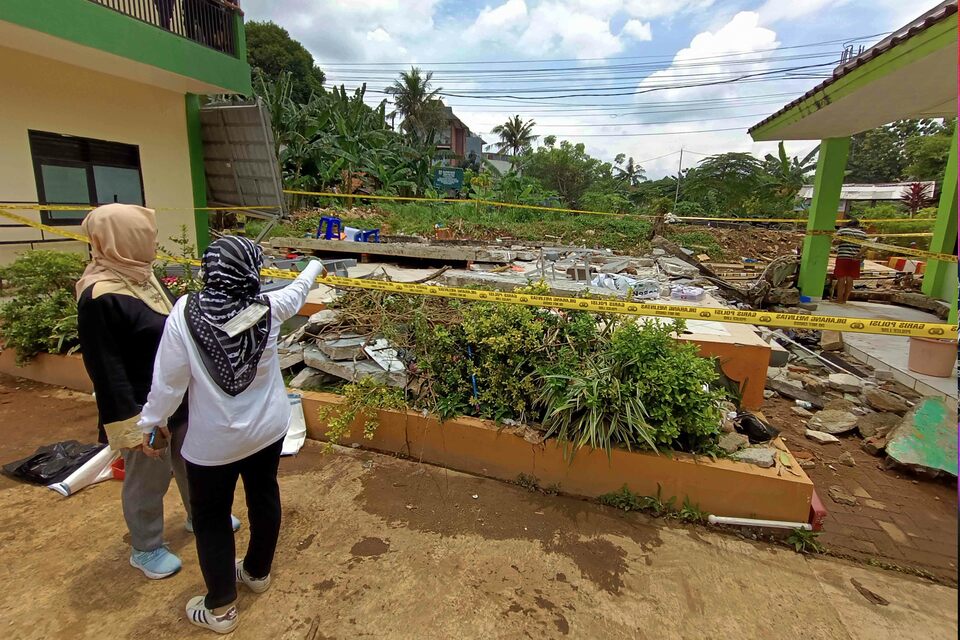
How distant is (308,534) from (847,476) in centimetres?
378

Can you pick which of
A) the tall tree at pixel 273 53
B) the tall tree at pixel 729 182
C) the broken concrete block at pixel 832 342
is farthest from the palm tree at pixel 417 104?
the broken concrete block at pixel 832 342

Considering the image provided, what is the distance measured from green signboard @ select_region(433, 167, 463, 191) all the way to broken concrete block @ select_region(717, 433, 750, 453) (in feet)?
61.1

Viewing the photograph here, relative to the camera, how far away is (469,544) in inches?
98.2

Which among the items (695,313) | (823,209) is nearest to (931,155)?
(823,209)

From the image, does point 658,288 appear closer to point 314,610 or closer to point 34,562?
point 314,610

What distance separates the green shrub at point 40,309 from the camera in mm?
4258

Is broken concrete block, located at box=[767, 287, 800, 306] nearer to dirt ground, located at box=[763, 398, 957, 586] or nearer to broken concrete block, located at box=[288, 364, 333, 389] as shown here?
dirt ground, located at box=[763, 398, 957, 586]

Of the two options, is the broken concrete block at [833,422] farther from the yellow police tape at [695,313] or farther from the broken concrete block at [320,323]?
the broken concrete block at [320,323]

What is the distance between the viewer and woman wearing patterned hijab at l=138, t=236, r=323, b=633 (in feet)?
5.45

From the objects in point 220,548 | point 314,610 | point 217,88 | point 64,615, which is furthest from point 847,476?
point 217,88

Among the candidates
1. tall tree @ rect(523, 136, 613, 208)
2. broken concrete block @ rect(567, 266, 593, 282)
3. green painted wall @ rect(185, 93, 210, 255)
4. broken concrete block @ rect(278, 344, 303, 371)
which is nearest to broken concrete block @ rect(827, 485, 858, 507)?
broken concrete block @ rect(567, 266, 593, 282)

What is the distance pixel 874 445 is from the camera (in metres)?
3.84

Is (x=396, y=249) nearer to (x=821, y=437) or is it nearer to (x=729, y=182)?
(x=821, y=437)

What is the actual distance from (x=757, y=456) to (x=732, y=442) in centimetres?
15
